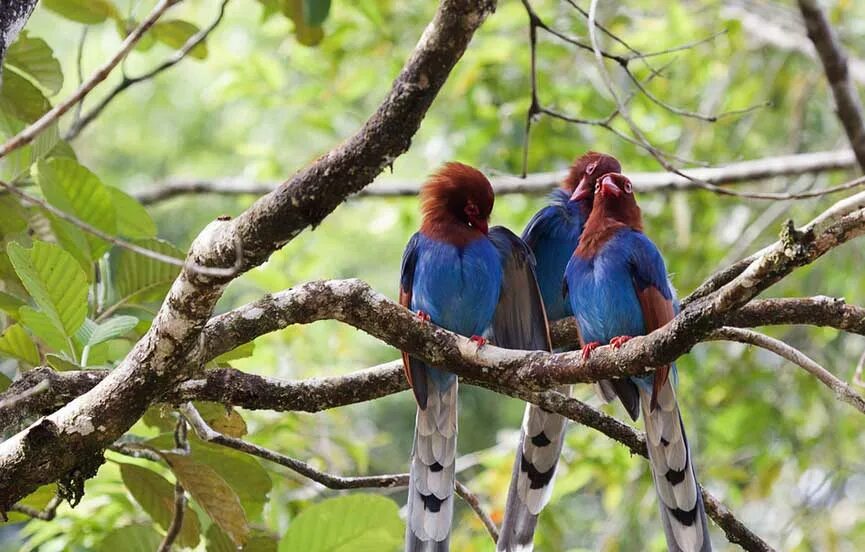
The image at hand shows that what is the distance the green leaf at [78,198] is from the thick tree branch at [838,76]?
327 centimetres

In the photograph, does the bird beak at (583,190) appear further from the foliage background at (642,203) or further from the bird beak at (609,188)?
the foliage background at (642,203)

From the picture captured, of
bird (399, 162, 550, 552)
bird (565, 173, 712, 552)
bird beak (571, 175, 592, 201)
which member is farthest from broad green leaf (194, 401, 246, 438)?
bird beak (571, 175, 592, 201)

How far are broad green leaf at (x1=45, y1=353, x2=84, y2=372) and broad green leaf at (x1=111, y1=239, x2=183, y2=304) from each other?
533 millimetres

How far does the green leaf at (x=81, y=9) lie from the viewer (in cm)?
382

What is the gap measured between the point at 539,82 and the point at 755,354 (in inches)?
105

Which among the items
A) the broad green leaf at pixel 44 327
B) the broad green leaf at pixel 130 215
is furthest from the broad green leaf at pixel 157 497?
the broad green leaf at pixel 130 215

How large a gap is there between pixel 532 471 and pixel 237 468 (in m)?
1.07

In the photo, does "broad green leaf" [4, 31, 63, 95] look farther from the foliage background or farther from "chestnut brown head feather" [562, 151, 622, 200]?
"chestnut brown head feather" [562, 151, 622, 200]

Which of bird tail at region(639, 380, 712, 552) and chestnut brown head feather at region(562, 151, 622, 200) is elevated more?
chestnut brown head feather at region(562, 151, 622, 200)

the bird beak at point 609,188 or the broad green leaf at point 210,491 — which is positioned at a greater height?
the bird beak at point 609,188


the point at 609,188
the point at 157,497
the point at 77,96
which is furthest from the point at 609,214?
the point at 77,96

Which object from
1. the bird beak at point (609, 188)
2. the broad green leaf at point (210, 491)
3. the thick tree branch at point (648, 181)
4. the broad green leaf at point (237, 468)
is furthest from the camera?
the thick tree branch at point (648, 181)

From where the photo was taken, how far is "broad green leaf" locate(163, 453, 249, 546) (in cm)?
309

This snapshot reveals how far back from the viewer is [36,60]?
364cm
